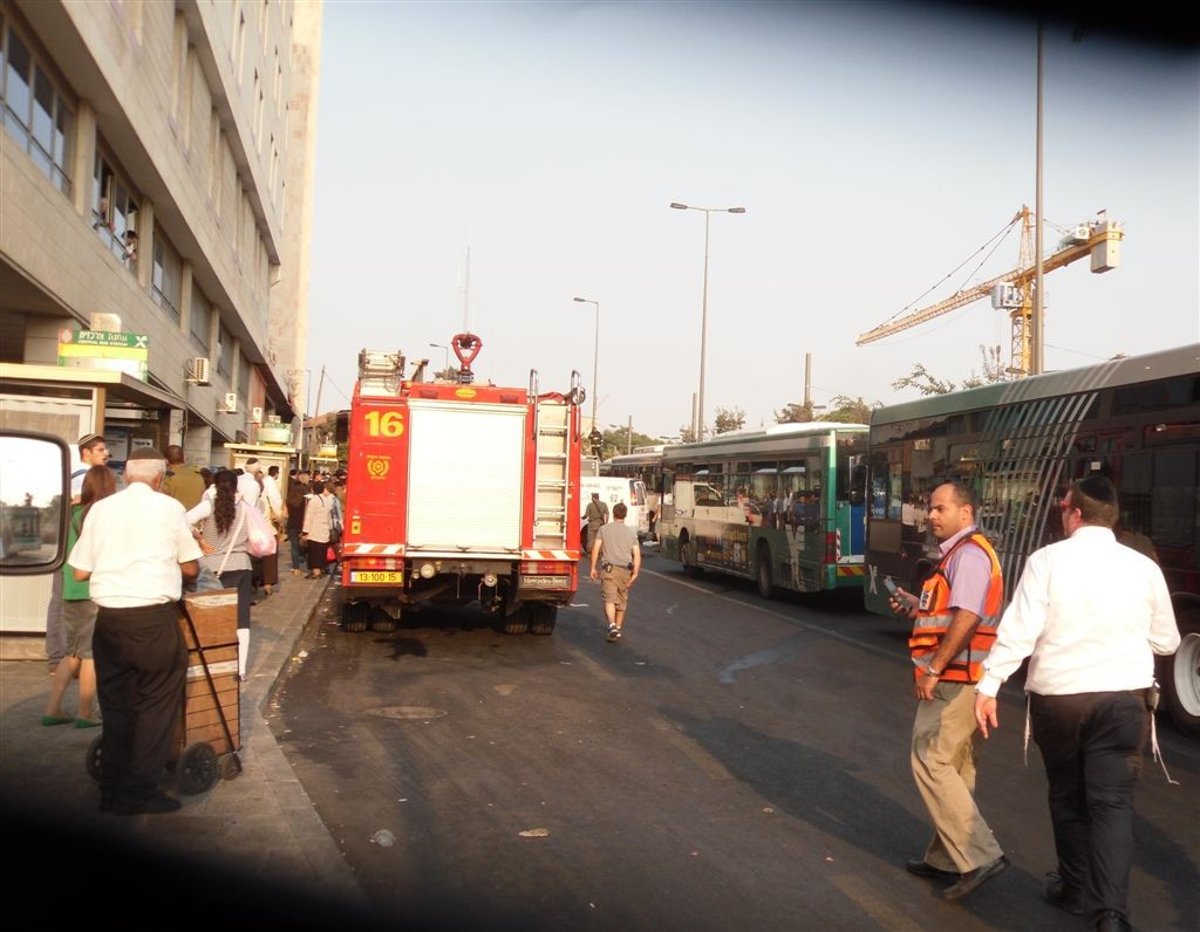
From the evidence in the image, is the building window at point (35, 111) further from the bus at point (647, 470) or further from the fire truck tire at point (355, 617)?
the bus at point (647, 470)

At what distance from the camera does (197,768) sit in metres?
6.34

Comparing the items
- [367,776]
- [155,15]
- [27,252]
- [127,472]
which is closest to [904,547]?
[367,776]

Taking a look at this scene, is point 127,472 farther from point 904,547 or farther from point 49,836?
point 904,547

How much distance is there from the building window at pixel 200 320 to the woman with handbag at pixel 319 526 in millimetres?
12696

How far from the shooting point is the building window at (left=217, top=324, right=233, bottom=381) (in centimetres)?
3756

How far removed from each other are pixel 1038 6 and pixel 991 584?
2.55 metres

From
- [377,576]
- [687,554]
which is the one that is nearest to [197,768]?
[377,576]

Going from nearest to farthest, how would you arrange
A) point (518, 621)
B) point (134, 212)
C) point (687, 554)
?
point (518, 621) → point (134, 212) → point (687, 554)

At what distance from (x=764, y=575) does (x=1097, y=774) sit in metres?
15.7

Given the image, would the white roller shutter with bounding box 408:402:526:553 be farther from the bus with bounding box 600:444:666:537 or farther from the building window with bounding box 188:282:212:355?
the building window with bounding box 188:282:212:355

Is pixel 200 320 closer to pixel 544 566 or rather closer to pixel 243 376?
pixel 243 376

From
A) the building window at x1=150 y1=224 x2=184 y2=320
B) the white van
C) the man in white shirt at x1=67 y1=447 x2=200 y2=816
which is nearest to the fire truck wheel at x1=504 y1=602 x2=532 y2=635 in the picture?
the man in white shirt at x1=67 y1=447 x2=200 y2=816

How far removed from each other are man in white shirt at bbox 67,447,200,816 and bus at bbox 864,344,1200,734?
7448 mm

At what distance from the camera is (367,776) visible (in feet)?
23.5
